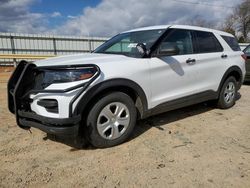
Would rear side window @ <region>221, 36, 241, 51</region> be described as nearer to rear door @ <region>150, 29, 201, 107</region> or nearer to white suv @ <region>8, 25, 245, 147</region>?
white suv @ <region>8, 25, 245, 147</region>

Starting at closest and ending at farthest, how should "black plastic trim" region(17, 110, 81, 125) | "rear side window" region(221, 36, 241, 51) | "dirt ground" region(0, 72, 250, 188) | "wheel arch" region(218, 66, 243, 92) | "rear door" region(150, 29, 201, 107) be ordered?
1. "dirt ground" region(0, 72, 250, 188)
2. "black plastic trim" region(17, 110, 81, 125)
3. "rear door" region(150, 29, 201, 107)
4. "wheel arch" region(218, 66, 243, 92)
5. "rear side window" region(221, 36, 241, 51)

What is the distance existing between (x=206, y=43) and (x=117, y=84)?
2461mm

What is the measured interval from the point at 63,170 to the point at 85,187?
0.48 m

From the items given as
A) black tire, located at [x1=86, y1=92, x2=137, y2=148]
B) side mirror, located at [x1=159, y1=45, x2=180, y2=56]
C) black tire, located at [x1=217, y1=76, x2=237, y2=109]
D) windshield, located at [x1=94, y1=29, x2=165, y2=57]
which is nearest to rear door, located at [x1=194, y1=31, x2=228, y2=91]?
black tire, located at [x1=217, y1=76, x2=237, y2=109]

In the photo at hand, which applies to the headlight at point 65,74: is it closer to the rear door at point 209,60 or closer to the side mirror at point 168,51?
the side mirror at point 168,51

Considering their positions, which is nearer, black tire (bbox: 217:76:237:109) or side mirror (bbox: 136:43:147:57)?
side mirror (bbox: 136:43:147:57)

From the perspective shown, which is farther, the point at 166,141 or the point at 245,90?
the point at 245,90

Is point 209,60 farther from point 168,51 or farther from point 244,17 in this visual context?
point 244,17

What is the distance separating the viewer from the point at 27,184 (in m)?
2.86

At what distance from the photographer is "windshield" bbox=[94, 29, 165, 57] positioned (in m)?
4.20

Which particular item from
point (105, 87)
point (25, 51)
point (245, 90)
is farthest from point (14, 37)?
point (105, 87)

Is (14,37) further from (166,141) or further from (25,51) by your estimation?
(166,141)

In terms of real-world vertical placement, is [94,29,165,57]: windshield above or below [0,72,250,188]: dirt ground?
above

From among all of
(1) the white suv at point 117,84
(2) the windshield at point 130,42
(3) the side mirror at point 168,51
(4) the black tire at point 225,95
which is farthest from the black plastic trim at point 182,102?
(2) the windshield at point 130,42
